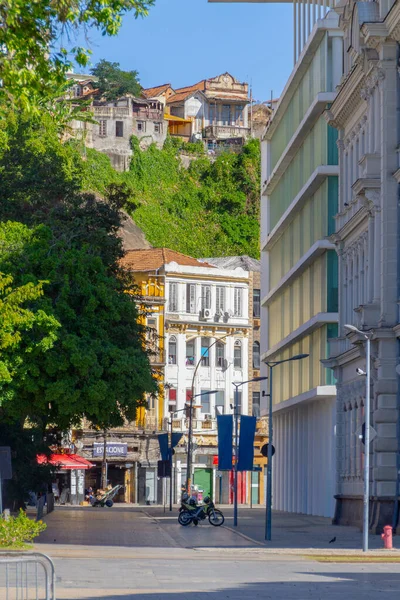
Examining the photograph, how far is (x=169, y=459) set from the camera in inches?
2530

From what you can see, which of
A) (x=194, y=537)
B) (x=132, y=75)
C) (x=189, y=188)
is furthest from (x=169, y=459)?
(x=132, y=75)

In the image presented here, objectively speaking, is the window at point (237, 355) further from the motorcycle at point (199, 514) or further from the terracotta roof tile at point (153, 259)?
the motorcycle at point (199, 514)

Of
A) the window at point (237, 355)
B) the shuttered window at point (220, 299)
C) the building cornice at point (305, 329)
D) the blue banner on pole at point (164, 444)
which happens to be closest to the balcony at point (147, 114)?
the shuttered window at point (220, 299)

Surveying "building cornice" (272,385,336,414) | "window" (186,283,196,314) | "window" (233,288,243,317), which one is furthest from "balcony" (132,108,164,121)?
"building cornice" (272,385,336,414)

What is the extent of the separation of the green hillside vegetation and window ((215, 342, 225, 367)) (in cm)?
3282

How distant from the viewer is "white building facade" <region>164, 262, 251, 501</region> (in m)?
97.0

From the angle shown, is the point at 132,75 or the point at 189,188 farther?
the point at 132,75

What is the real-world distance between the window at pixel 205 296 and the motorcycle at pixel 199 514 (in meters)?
52.1

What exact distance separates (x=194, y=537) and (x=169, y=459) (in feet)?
78.0

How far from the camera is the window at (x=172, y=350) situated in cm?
9904

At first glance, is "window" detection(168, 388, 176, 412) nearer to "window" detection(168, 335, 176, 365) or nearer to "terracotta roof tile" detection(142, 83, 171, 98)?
"window" detection(168, 335, 176, 365)

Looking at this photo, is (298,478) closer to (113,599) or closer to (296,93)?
(296,93)

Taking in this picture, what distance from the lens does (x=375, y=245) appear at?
139 ft

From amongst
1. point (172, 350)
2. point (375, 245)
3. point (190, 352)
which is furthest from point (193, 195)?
point (375, 245)
